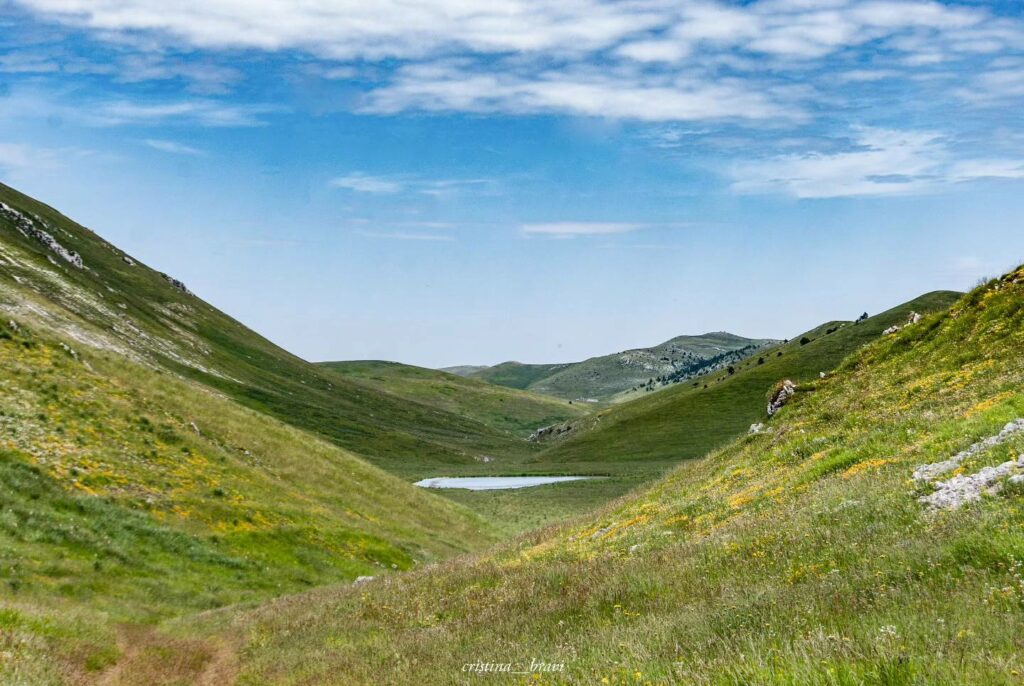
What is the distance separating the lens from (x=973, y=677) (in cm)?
611

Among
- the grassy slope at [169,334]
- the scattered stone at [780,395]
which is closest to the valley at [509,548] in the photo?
the scattered stone at [780,395]

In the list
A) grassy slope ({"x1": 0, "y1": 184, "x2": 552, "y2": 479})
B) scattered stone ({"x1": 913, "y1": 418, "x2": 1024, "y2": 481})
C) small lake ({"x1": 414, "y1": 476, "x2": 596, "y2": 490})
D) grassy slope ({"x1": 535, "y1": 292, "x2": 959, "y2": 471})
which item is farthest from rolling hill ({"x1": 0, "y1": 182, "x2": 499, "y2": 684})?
grassy slope ({"x1": 535, "y1": 292, "x2": 959, "y2": 471})

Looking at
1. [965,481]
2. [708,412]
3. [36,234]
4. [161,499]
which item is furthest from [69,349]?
[708,412]

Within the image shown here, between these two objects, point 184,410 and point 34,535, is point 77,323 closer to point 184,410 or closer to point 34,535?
point 184,410

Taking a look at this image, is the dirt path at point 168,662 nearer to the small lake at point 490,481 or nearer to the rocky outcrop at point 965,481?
the rocky outcrop at point 965,481

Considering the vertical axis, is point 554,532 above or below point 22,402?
below

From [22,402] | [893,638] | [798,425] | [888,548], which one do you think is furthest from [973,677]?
[22,402]

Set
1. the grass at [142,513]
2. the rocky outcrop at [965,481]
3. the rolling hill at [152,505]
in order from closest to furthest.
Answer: the rocky outcrop at [965,481] < the grass at [142,513] < the rolling hill at [152,505]

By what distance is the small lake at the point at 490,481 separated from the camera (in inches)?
4779

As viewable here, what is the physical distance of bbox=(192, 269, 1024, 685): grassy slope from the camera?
771 centimetres

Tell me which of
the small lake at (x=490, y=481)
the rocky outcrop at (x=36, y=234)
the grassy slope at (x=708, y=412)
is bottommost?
the small lake at (x=490, y=481)

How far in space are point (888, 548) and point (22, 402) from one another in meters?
39.7

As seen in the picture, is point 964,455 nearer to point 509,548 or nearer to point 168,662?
point 509,548

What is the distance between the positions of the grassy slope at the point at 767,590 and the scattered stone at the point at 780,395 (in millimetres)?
12195
